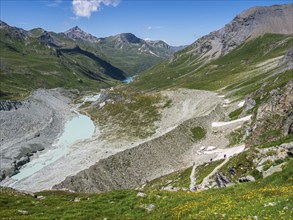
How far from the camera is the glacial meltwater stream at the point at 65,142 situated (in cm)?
9262

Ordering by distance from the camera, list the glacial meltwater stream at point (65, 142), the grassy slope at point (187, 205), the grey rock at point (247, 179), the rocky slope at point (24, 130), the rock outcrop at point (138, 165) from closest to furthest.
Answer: the grassy slope at point (187, 205)
the grey rock at point (247, 179)
the rock outcrop at point (138, 165)
the glacial meltwater stream at point (65, 142)
the rocky slope at point (24, 130)

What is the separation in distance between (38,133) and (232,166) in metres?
100

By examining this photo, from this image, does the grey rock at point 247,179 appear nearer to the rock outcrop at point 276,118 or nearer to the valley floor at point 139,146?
the rock outcrop at point 276,118

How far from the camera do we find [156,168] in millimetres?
85688

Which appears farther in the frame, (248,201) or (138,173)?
(138,173)

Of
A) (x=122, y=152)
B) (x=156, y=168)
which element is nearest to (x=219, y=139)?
(x=156, y=168)

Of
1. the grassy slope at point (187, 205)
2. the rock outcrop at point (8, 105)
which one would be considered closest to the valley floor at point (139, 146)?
the rock outcrop at point (8, 105)

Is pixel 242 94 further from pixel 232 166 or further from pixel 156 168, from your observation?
pixel 232 166

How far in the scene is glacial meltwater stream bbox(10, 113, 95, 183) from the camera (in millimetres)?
92625

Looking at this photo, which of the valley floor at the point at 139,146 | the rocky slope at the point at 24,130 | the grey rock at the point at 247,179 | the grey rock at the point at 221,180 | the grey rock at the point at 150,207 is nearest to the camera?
the grey rock at the point at 150,207

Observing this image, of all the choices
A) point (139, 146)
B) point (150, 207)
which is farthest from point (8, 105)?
point (150, 207)

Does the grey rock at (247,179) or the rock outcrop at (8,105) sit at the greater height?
the rock outcrop at (8,105)

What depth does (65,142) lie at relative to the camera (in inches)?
4813

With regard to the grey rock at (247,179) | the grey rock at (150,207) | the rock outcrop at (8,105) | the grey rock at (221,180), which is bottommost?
the grey rock at (221,180)
